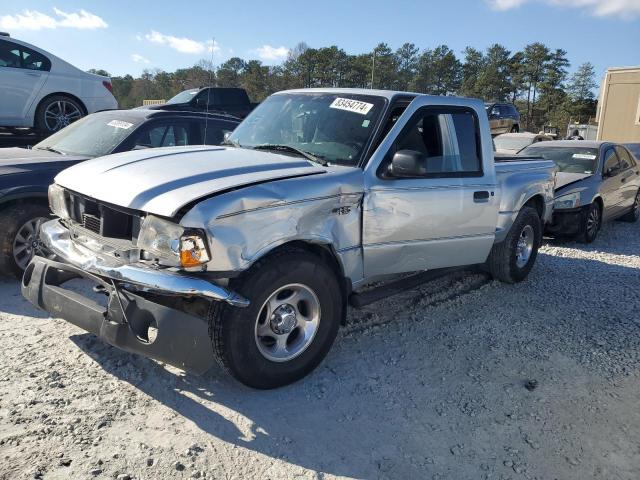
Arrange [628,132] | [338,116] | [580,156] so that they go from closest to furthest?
[338,116] < [580,156] < [628,132]

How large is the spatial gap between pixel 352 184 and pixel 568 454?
6.79ft

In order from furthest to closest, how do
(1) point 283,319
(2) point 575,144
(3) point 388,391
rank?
(2) point 575,144 < (3) point 388,391 < (1) point 283,319

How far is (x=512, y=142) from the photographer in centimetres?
1438

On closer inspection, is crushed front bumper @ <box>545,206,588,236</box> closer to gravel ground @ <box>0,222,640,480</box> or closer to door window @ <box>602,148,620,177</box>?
door window @ <box>602,148,620,177</box>

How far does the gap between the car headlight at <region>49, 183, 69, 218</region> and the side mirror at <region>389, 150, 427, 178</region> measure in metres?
2.32

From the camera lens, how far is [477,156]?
475cm

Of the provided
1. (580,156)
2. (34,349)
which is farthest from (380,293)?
(580,156)

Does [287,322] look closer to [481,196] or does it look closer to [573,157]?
[481,196]

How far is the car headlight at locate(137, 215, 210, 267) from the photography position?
2963mm

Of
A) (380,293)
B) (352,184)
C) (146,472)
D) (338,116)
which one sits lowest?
(146,472)

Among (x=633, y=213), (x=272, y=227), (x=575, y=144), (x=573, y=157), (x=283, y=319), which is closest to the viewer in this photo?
(x=272, y=227)

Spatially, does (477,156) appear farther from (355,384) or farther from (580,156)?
(580,156)

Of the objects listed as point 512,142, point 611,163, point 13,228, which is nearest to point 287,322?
point 13,228

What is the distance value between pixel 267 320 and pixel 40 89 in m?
7.57
